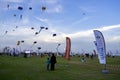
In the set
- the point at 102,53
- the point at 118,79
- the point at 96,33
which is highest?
the point at 96,33

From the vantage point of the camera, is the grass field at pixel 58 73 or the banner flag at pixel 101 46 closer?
the grass field at pixel 58 73

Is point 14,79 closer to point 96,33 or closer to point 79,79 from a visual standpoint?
point 79,79

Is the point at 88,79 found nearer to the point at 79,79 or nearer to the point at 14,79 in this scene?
the point at 79,79

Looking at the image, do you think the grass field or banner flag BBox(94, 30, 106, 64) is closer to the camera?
the grass field

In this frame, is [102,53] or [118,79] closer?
[118,79]

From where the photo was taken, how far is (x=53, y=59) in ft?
124

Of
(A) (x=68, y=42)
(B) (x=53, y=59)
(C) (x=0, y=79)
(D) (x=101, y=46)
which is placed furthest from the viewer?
(A) (x=68, y=42)

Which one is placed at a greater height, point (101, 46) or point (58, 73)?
point (101, 46)

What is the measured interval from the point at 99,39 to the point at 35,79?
10.1m

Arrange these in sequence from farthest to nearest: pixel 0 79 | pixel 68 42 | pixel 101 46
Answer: pixel 68 42, pixel 101 46, pixel 0 79

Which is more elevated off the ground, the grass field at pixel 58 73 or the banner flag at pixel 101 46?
the banner flag at pixel 101 46

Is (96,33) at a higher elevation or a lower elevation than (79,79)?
higher

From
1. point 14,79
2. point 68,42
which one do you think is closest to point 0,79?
point 14,79

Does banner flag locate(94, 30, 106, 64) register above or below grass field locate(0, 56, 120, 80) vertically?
above
